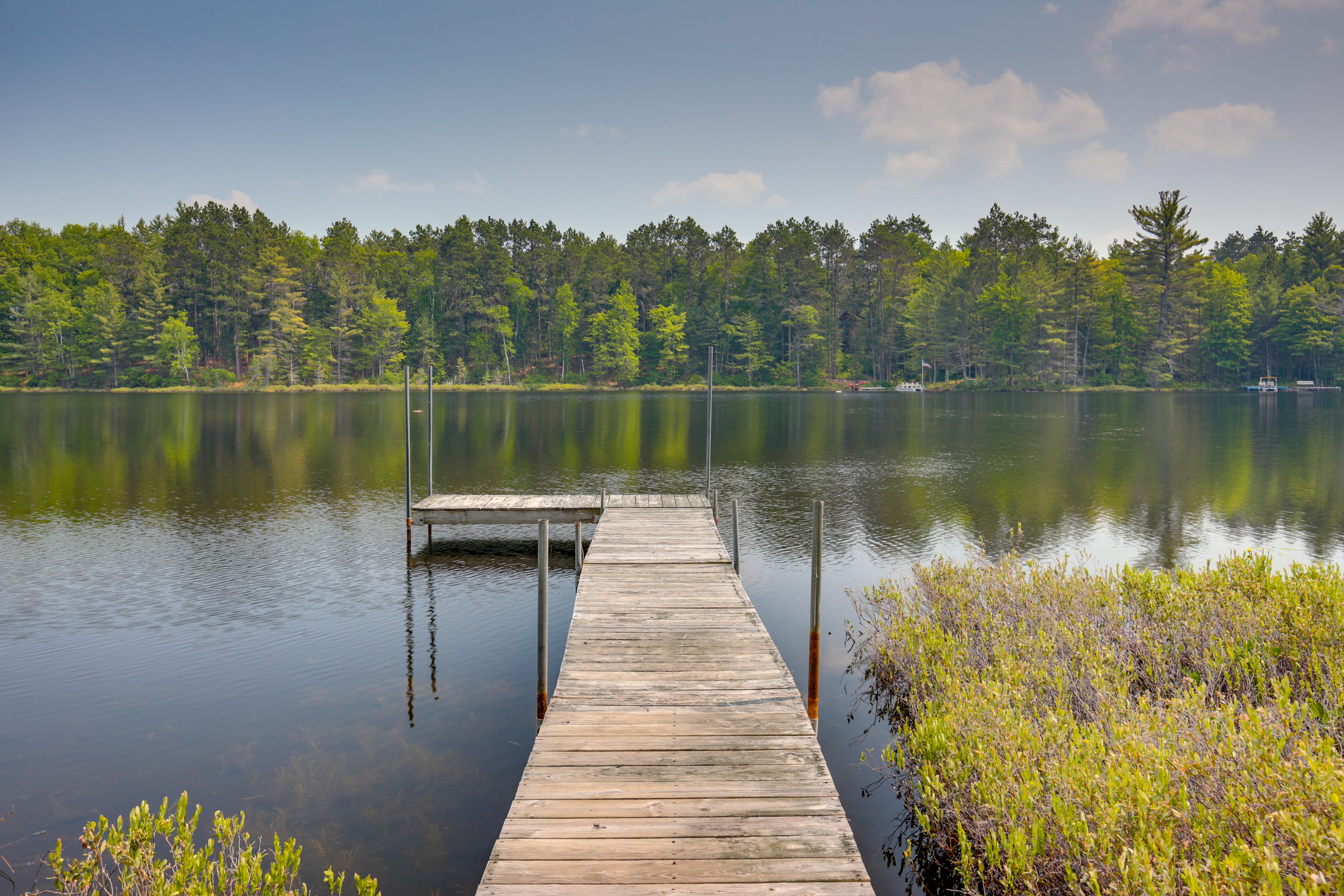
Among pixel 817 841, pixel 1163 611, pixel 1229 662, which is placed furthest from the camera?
pixel 1163 611

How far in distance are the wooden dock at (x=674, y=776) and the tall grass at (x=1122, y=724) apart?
135 centimetres

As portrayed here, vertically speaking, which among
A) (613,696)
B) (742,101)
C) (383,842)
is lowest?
(383,842)

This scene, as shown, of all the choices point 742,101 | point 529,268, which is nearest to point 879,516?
point 742,101

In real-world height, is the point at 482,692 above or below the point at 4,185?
below

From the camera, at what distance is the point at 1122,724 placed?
5.85m

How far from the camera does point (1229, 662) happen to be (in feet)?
26.5

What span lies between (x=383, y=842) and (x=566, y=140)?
113875 mm

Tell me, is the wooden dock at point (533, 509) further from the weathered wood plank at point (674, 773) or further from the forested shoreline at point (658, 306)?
the forested shoreline at point (658, 306)

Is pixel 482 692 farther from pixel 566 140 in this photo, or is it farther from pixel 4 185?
pixel 4 185

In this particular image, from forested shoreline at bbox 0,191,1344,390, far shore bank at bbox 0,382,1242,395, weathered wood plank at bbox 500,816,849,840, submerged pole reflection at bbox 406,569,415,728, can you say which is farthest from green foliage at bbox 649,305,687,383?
weathered wood plank at bbox 500,816,849,840

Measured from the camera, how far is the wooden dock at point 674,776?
A: 434 centimetres

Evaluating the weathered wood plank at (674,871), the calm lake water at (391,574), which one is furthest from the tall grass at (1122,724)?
the weathered wood plank at (674,871)

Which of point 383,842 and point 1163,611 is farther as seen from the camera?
point 1163,611

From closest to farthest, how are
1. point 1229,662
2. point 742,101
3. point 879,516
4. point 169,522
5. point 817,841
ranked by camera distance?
1. point 817,841
2. point 1229,662
3. point 169,522
4. point 879,516
5. point 742,101
